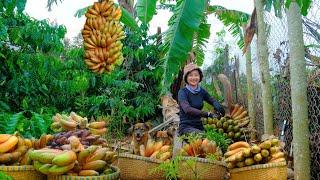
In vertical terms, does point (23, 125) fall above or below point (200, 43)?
below

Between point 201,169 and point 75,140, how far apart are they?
1.20 metres

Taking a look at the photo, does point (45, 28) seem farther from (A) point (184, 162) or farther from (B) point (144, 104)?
(B) point (144, 104)

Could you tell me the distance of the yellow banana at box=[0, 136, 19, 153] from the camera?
3.58 m

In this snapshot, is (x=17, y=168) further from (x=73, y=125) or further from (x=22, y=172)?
(x=73, y=125)

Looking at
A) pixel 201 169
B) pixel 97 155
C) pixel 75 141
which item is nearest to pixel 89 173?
pixel 97 155

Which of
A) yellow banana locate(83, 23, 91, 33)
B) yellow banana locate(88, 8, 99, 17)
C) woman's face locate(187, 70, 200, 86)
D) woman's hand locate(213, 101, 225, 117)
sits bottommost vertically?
woman's hand locate(213, 101, 225, 117)

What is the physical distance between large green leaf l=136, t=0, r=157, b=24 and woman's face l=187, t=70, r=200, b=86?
270cm

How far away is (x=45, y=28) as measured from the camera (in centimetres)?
679

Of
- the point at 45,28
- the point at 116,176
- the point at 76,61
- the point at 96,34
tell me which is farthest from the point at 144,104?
the point at 116,176

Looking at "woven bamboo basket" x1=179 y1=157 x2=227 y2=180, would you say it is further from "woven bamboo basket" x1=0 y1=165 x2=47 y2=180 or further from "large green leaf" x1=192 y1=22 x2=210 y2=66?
"large green leaf" x1=192 y1=22 x2=210 y2=66

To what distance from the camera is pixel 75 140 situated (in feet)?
12.2

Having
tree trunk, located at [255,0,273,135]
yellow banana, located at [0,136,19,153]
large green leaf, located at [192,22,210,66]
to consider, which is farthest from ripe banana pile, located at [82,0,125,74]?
large green leaf, located at [192,22,210,66]

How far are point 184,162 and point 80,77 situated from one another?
5.09 metres

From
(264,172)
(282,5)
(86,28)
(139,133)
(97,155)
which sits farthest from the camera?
(139,133)
